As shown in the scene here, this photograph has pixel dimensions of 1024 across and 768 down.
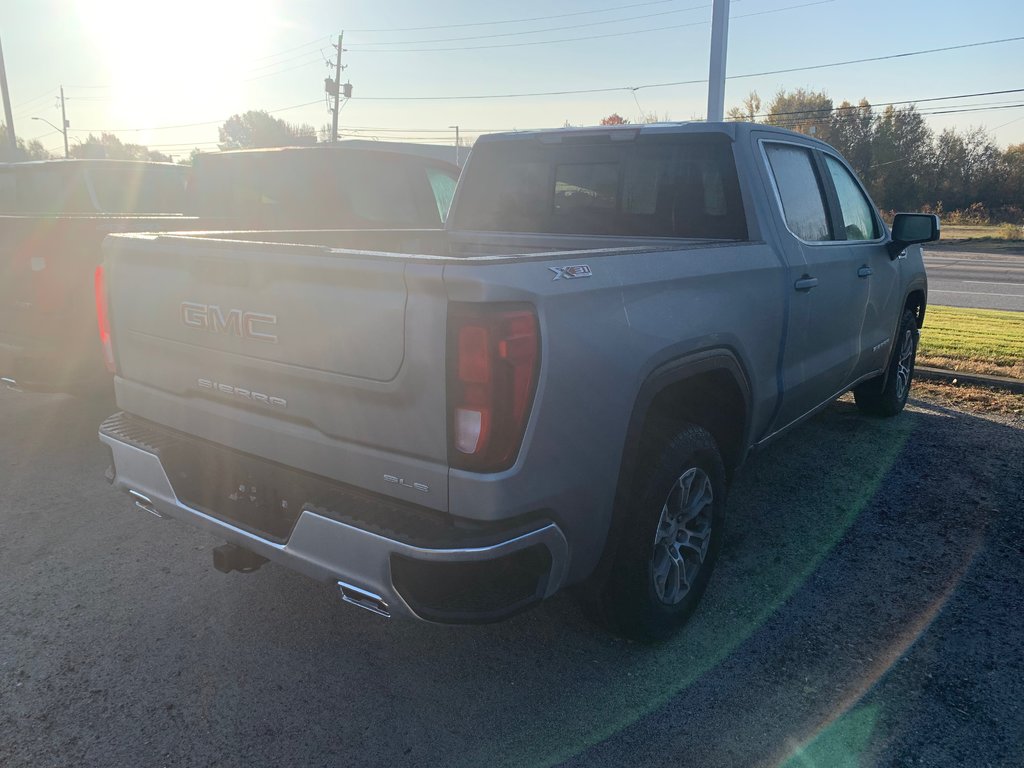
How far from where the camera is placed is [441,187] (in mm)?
7746

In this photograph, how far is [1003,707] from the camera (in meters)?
2.79

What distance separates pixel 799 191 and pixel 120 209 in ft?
21.4

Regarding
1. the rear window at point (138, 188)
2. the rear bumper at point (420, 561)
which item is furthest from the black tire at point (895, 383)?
the rear window at point (138, 188)

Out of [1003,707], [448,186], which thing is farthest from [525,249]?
[448,186]

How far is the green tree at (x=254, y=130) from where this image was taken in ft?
339

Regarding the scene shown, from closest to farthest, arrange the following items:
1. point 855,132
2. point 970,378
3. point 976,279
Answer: point 970,378, point 976,279, point 855,132

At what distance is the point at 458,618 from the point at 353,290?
3.28 feet

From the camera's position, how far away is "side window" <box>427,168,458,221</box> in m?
7.60

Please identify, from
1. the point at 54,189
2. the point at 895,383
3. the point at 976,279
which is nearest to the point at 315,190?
the point at 54,189

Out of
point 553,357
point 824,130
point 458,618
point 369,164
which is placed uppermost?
point 824,130

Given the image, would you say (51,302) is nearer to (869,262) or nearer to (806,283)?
(806,283)

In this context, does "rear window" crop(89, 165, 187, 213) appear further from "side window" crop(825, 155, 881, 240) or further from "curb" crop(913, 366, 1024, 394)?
"curb" crop(913, 366, 1024, 394)

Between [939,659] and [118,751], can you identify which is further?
[939,659]

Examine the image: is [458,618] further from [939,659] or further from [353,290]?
[939,659]
